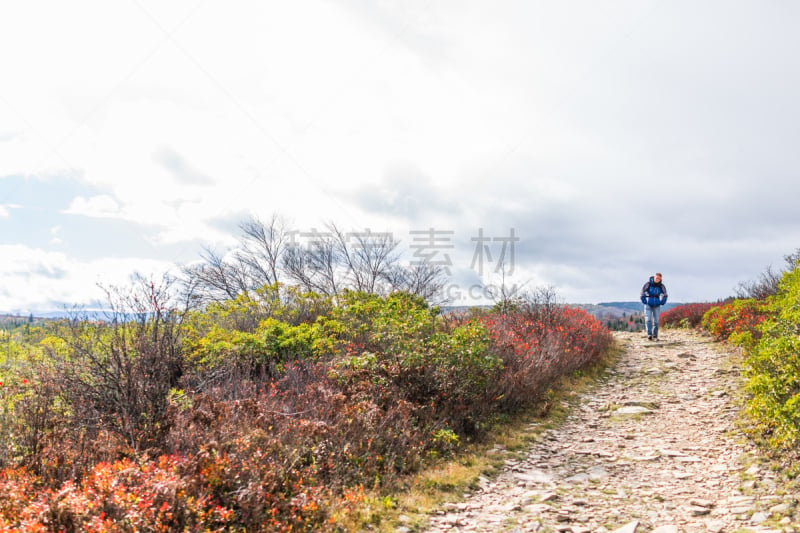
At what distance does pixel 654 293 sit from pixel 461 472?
11.0m

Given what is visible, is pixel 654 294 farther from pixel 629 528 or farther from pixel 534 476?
pixel 629 528

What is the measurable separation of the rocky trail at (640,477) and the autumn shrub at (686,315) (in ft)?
32.8

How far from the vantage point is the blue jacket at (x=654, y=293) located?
47.7 feet

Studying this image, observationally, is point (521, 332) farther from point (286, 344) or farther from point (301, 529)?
point (301, 529)

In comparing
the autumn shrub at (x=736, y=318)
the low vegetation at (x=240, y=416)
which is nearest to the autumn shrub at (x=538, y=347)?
the low vegetation at (x=240, y=416)

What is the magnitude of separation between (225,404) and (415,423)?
2.49 meters

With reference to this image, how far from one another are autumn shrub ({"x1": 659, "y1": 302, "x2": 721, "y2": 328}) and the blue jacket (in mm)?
4521

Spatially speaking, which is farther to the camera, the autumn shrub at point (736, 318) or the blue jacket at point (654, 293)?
the blue jacket at point (654, 293)

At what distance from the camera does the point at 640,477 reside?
5812 millimetres

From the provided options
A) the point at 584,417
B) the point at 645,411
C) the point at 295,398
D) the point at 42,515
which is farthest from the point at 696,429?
the point at 42,515

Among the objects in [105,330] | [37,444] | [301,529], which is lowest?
[301,529]

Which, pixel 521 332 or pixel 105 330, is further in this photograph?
pixel 521 332

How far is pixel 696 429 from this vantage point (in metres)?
7.31

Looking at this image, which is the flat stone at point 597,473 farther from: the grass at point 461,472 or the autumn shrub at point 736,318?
the autumn shrub at point 736,318
